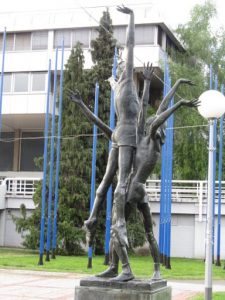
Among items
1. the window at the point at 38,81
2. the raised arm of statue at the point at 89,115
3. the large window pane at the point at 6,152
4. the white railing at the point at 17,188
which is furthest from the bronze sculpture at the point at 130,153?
the large window pane at the point at 6,152

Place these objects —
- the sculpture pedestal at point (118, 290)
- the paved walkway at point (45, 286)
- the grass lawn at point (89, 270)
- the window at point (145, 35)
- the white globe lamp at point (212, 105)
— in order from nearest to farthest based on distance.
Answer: the sculpture pedestal at point (118, 290), the white globe lamp at point (212, 105), the paved walkway at point (45, 286), the grass lawn at point (89, 270), the window at point (145, 35)

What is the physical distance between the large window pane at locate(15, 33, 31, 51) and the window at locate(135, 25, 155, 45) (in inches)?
271

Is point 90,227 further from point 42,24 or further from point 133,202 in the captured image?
point 42,24

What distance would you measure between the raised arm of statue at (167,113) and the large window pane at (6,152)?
30700mm

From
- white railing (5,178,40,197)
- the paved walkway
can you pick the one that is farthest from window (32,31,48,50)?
the paved walkway

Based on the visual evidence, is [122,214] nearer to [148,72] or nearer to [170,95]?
[170,95]

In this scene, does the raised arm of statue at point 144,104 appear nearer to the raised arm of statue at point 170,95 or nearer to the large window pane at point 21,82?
the raised arm of statue at point 170,95

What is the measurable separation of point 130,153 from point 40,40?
2728cm

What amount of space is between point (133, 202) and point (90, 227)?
30.0 inches

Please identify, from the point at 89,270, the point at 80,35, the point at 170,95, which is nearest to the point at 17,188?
the point at 80,35

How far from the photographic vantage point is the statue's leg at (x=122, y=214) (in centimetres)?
822

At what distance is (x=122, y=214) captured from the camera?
838 cm

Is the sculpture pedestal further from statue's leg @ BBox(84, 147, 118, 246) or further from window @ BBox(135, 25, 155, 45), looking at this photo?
window @ BBox(135, 25, 155, 45)

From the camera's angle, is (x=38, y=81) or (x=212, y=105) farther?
(x=38, y=81)
